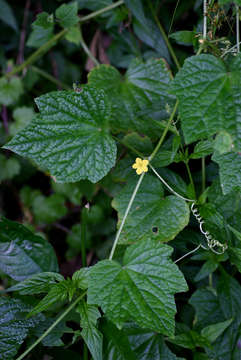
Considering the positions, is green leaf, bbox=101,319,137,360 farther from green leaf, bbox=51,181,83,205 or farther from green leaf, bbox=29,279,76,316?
green leaf, bbox=51,181,83,205

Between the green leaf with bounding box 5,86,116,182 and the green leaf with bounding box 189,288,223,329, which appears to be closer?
the green leaf with bounding box 5,86,116,182

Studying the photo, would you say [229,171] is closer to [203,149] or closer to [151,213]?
[203,149]

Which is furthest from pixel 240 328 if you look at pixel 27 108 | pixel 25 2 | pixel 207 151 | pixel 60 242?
pixel 25 2

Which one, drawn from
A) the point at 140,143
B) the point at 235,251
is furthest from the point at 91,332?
the point at 140,143

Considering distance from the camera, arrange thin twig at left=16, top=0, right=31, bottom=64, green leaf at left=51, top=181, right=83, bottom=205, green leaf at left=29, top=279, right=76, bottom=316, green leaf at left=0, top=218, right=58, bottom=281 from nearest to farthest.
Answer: green leaf at left=29, top=279, right=76, bottom=316
green leaf at left=0, top=218, right=58, bottom=281
green leaf at left=51, top=181, right=83, bottom=205
thin twig at left=16, top=0, right=31, bottom=64

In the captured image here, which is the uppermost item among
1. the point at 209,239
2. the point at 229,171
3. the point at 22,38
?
the point at 22,38

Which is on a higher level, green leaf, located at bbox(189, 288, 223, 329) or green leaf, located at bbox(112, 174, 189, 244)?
green leaf, located at bbox(112, 174, 189, 244)

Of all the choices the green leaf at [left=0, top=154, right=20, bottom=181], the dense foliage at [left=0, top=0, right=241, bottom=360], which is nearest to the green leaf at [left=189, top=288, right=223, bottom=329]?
the dense foliage at [left=0, top=0, right=241, bottom=360]

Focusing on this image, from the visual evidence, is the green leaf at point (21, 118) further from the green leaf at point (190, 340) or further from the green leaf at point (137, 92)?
the green leaf at point (190, 340)

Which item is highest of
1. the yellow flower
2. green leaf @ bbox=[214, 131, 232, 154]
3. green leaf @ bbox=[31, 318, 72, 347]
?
green leaf @ bbox=[214, 131, 232, 154]
